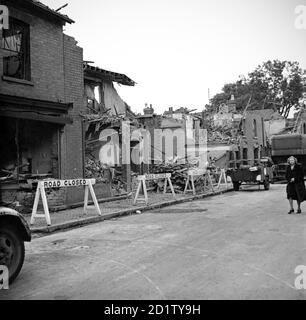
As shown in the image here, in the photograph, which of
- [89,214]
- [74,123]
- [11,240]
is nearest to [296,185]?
[89,214]

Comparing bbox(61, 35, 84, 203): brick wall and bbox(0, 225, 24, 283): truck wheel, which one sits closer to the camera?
bbox(0, 225, 24, 283): truck wheel

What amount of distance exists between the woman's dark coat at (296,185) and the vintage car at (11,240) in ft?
27.8

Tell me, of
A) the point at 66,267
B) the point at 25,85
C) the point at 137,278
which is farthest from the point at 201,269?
the point at 25,85

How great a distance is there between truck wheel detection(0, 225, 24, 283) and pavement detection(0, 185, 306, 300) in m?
0.20

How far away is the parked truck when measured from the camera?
87.6 ft

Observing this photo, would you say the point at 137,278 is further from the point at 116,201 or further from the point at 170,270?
the point at 116,201

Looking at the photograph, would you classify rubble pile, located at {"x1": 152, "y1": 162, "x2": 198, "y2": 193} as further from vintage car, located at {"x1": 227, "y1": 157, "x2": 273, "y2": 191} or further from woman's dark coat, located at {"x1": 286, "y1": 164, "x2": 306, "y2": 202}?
woman's dark coat, located at {"x1": 286, "y1": 164, "x2": 306, "y2": 202}

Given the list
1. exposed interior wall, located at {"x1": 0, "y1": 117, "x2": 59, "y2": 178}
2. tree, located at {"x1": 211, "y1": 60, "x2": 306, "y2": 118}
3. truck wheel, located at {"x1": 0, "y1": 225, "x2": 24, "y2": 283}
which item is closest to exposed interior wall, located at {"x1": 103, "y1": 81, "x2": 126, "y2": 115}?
exposed interior wall, located at {"x1": 0, "y1": 117, "x2": 59, "y2": 178}

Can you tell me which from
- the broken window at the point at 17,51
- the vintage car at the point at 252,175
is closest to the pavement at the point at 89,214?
the broken window at the point at 17,51

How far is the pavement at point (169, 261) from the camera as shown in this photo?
5.12m

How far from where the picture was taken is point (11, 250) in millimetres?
5789

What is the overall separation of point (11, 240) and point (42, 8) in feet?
32.1
